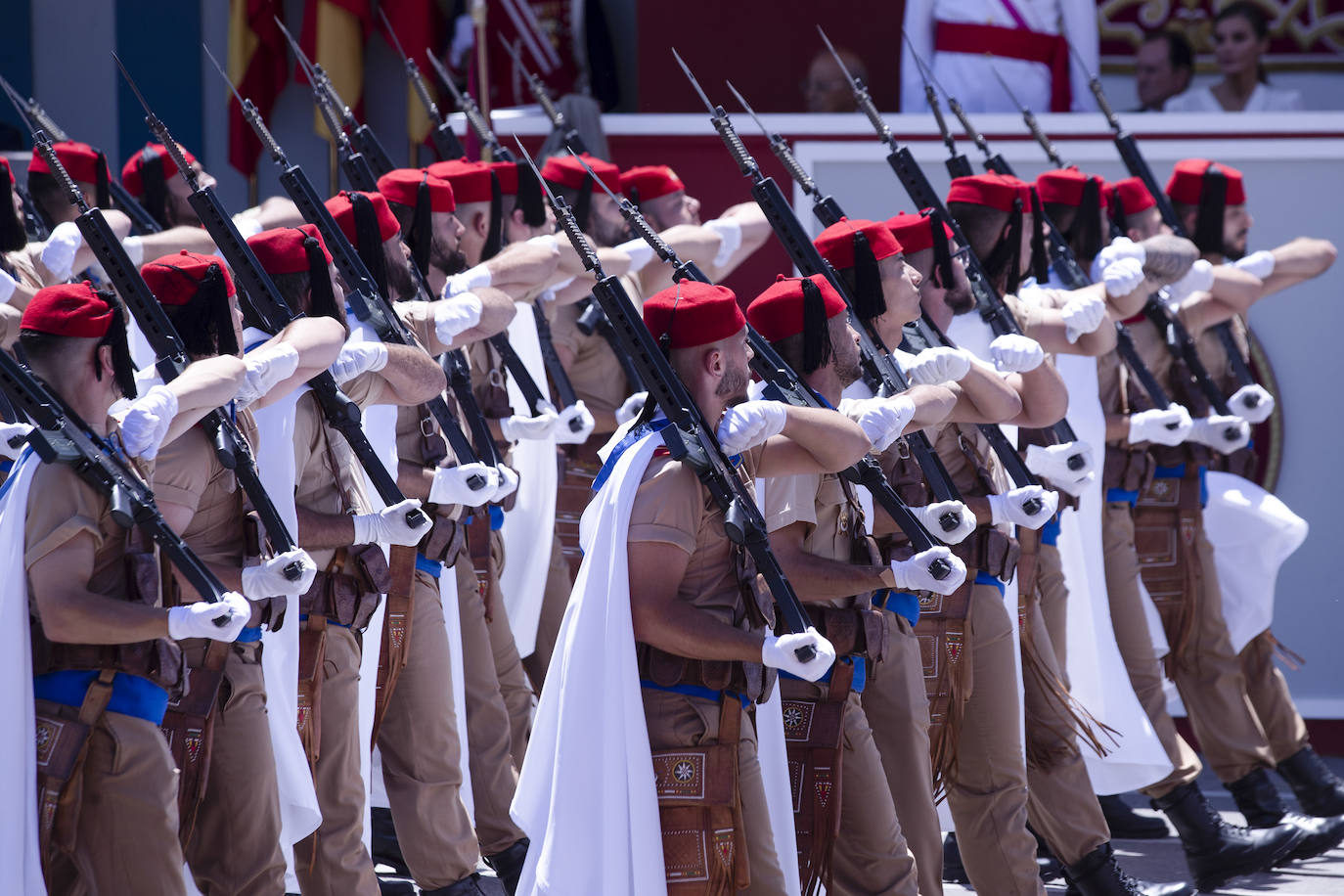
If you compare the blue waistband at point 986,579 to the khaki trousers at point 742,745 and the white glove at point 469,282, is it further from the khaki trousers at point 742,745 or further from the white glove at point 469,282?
the white glove at point 469,282

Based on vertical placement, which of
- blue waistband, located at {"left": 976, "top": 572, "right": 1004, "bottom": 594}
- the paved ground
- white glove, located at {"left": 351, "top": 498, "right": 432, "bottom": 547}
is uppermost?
white glove, located at {"left": 351, "top": 498, "right": 432, "bottom": 547}

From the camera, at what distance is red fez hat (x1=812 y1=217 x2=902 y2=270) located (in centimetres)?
481

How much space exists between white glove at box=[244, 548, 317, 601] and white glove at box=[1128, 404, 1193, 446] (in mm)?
3137

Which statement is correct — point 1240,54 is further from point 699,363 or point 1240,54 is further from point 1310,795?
point 699,363

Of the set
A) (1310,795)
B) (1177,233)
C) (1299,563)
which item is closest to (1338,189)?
(1177,233)

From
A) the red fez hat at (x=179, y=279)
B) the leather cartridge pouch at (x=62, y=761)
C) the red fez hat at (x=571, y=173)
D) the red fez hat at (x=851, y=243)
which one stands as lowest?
the leather cartridge pouch at (x=62, y=761)

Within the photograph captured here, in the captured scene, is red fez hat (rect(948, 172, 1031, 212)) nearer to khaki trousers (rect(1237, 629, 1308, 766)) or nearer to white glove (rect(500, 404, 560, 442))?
white glove (rect(500, 404, 560, 442))

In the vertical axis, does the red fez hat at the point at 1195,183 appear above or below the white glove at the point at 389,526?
above

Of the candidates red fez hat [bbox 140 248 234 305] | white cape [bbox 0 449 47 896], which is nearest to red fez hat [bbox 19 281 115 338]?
white cape [bbox 0 449 47 896]

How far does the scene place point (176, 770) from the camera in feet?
12.1

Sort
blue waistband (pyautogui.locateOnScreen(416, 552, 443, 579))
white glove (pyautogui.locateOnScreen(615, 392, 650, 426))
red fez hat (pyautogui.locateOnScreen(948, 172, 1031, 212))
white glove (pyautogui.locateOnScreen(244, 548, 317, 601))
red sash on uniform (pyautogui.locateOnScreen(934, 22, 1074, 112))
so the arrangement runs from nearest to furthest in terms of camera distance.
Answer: white glove (pyautogui.locateOnScreen(244, 548, 317, 601)) → blue waistband (pyautogui.locateOnScreen(416, 552, 443, 579)) → red fez hat (pyautogui.locateOnScreen(948, 172, 1031, 212)) → white glove (pyautogui.locateOnScreen(615, 392, 650, 426)) → red sash on uniform (pyautogui.locateOnScreen(934, 22, 1074, 112))

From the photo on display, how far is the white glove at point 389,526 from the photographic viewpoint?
445 cm

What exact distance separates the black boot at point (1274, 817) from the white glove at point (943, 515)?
7.26 ft

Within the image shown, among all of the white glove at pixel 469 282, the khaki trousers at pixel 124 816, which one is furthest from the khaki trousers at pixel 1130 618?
the khaki trousers at pixel 124 816
